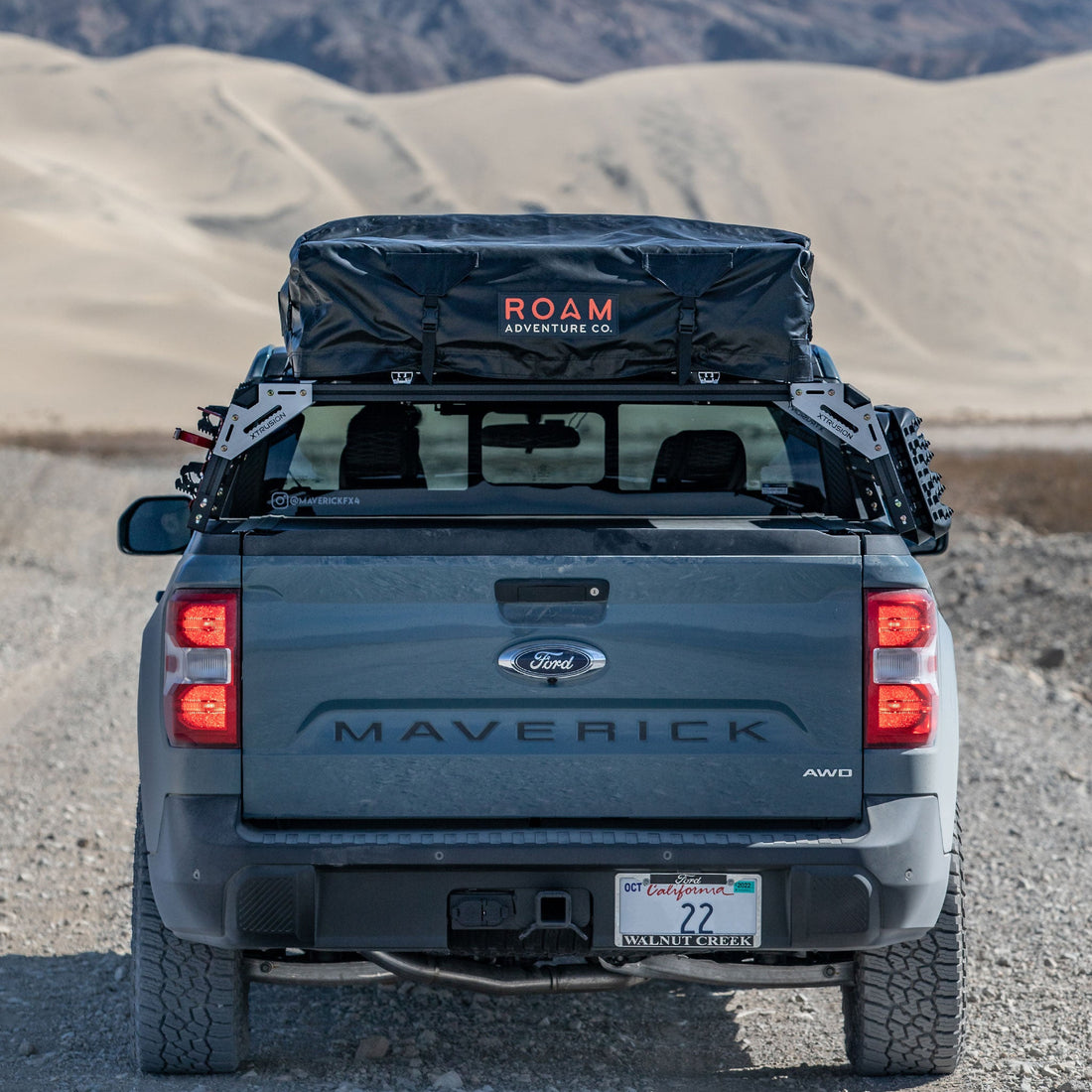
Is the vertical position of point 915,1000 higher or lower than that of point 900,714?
lower

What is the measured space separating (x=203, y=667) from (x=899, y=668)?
5.13 feet

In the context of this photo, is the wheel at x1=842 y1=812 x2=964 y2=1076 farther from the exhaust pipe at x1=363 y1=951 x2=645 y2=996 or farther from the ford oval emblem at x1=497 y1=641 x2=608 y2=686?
the ford oval emblem at x1=497 y1=641 x2=608 y2=686

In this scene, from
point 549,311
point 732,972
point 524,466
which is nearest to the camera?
point 732,972

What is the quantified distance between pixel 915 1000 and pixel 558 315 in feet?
6.50

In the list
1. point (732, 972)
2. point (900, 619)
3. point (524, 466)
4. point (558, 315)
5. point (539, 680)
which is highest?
point (558, 315)

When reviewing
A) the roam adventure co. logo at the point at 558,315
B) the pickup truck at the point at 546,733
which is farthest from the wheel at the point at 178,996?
the roam adventure co. logo at the point at 558,315

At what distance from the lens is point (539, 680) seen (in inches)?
147

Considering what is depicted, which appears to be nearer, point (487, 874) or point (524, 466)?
point (487, 874)

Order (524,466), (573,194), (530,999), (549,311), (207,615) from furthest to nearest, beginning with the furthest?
(573,194) → (530,999) → (524,466) → (549,311) → (207,615)

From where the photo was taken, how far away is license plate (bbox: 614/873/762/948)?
12.5 ft

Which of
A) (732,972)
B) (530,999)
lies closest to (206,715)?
(732,972)

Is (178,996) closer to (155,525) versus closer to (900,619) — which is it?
(155,525)

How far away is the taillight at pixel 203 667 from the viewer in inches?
145

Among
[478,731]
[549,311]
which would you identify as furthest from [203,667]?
[549,311]
